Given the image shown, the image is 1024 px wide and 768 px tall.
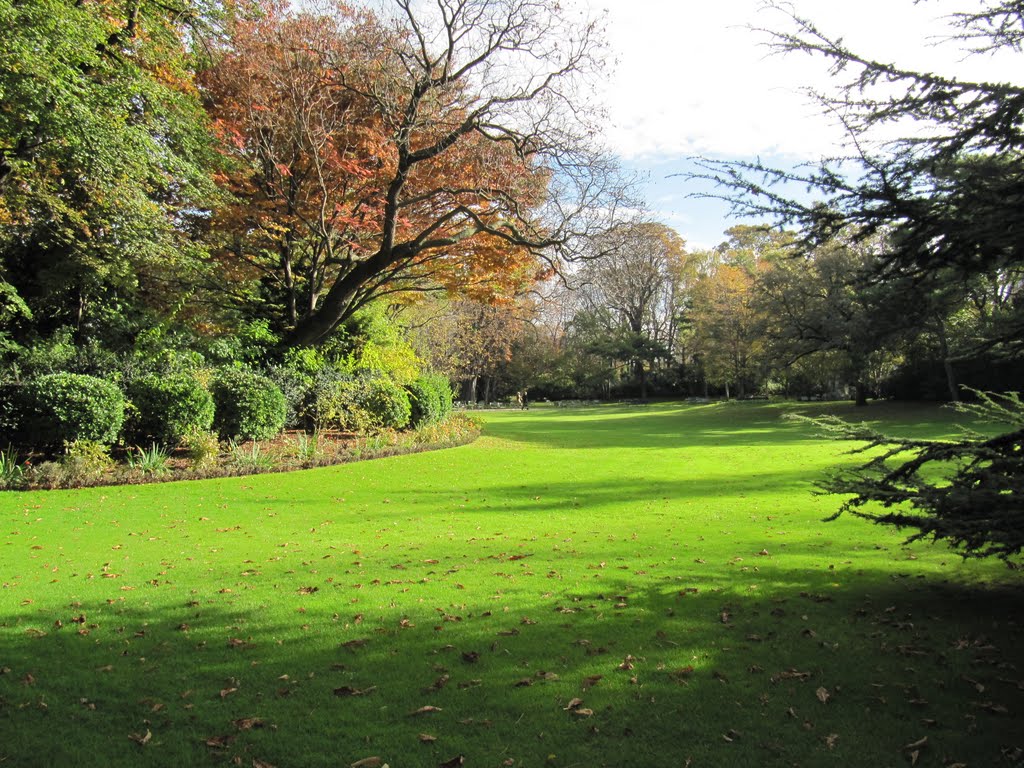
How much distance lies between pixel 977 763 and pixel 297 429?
16.5 meters

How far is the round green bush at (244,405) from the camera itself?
13.9 metres

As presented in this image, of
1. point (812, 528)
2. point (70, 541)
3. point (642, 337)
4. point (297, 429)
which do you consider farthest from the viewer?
point (642, 337)

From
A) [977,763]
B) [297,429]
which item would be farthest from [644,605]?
[297,429]

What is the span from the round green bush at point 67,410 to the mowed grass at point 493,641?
210cm

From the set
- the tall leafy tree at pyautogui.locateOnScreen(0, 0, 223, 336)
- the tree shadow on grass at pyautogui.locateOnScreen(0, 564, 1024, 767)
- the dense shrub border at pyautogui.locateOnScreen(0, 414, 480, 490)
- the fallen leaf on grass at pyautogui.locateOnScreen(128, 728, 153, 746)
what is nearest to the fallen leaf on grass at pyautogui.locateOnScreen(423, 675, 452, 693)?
the tree shadow on grass at pyautogui.locateOnScreen(0, 564, 1024, 767)

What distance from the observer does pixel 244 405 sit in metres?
14.0

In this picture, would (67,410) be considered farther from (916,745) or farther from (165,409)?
(916,745)

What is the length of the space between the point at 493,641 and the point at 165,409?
1061 cm

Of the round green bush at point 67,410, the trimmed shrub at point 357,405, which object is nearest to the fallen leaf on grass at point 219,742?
the round green bush at point 67,410

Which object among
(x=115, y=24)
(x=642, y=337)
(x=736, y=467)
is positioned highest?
(x=115, y=24)

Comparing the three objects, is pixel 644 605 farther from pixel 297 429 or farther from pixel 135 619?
pixel 297 429

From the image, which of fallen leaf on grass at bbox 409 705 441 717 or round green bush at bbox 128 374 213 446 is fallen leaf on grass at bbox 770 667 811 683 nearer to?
fallen leaf on grass at bbox 409 705 441 717

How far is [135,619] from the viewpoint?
193 inches

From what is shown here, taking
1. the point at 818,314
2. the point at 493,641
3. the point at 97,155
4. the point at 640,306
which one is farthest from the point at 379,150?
the point at 640,306
